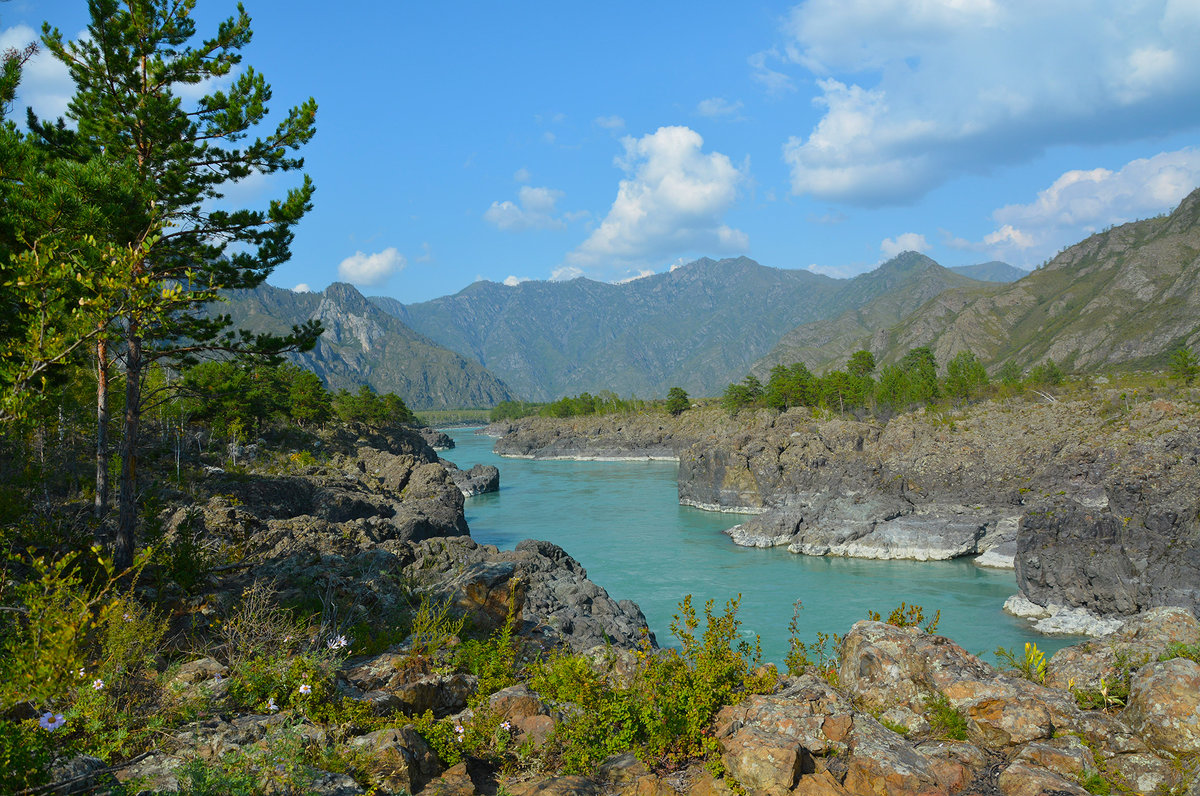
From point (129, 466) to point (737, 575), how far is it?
102 ft

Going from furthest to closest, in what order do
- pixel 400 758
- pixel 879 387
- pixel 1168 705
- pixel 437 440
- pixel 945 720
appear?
pixel 437 440, pixel 879 387, pixel 945 720, pixel 1168 705, pixel 400 758

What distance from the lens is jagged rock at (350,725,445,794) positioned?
17.1ft

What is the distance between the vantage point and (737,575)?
35.5 metres

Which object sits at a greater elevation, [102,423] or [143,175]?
[143,175]

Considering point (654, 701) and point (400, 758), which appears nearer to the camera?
point (400, 758)

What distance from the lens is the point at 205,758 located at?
16.5 feet

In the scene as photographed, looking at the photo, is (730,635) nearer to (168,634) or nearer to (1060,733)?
(1060,733)

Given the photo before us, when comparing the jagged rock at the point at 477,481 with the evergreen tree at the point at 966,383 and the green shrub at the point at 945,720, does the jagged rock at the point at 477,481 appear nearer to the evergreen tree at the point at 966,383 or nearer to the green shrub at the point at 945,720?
the evergreen tree at the point at 966,383

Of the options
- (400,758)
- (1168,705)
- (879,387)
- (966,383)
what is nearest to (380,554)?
(400,758)

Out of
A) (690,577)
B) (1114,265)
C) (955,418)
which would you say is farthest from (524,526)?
(1114,265)

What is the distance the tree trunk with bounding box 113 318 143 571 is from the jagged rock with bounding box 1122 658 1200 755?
1360 centimetres

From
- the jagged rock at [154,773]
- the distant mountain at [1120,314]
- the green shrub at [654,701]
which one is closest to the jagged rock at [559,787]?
the green shrub at [654,701]

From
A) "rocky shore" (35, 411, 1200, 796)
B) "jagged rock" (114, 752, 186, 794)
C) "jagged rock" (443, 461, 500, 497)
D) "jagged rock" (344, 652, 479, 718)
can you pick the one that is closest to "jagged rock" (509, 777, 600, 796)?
"rocky shore" (35, 411, 1200, 796)

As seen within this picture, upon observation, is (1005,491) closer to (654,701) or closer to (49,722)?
(654,701)
